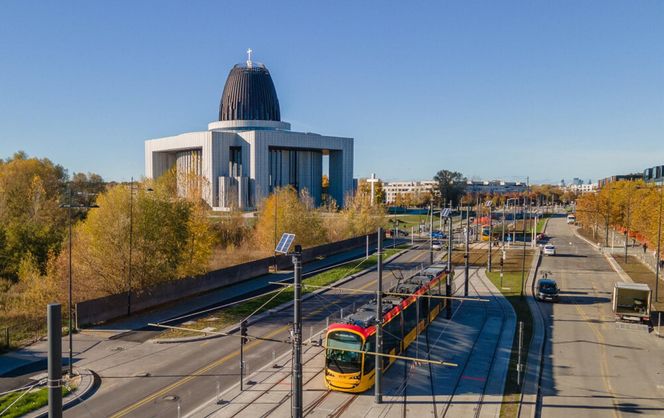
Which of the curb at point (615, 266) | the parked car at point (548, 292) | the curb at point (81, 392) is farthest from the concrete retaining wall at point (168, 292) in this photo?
the curb at point (615, 266)

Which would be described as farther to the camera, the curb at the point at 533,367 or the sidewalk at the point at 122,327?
the sidewalk at the point at 122,327

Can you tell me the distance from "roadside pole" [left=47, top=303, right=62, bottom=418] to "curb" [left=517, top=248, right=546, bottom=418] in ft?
55.5

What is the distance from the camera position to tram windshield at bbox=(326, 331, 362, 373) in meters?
21.1

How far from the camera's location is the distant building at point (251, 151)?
11938cm

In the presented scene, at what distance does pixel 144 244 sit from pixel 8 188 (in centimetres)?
3533

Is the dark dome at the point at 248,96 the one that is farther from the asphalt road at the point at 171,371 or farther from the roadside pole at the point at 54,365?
the roadside pole at the point at 54,365

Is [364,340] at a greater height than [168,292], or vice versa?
[364,340]

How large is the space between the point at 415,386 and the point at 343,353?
12.9ft

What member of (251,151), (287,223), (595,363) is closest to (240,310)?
(595,363)

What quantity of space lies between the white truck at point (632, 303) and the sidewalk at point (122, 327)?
87.4ft

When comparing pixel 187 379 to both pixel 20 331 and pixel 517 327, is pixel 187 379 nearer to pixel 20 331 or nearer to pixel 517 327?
pixel 20 331

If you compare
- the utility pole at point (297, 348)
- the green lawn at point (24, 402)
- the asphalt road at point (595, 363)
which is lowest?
the asphalt road at point (595, 363)

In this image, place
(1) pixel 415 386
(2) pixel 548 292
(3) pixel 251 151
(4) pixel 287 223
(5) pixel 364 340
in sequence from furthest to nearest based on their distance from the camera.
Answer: (3) pixel 251 151 → (4) pixel 287 223 → (2) pixel 548 292 → (1) pixel 415 386 → (5) pixel 364 340

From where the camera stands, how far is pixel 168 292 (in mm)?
38344
